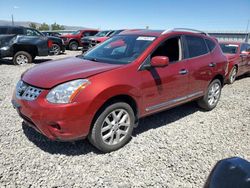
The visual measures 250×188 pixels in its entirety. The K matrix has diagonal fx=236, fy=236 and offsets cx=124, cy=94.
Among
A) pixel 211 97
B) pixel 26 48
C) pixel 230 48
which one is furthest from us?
pixel 26 48

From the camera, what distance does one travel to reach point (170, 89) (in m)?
4.09

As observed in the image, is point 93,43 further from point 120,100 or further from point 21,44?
point 120,100

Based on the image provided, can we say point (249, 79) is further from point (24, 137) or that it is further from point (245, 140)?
point (24, 137)

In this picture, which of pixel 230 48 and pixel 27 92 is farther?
pixel 230 48

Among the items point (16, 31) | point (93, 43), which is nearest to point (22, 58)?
point (16, 31)

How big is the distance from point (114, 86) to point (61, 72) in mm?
781

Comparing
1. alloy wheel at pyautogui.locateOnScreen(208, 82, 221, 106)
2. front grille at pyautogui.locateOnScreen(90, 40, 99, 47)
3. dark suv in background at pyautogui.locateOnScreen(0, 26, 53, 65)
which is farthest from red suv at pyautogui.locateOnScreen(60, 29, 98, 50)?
alloy wheel at pyautogui.locateOnScreen(208, 82, 221, 106)

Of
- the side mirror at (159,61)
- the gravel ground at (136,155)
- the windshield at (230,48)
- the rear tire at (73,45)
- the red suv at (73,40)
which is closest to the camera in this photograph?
the gravel ground at (136,155)

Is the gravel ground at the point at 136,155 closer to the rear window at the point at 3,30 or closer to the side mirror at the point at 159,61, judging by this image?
the side mirror at the point at 159,61

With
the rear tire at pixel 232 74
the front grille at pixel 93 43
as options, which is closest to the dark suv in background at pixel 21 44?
the front grille at pixel 93 43

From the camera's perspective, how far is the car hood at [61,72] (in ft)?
10.2

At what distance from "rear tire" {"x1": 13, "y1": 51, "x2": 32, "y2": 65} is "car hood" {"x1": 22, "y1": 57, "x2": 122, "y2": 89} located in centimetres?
815

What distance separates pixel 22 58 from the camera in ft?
36.5

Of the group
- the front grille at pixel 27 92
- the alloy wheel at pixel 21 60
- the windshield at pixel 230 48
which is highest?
the windshield at pixel 230 48
